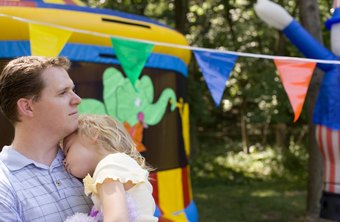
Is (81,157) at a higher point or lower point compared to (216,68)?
lower

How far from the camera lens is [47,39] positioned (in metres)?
3.28

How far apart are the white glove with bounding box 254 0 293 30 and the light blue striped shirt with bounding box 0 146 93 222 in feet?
8.72

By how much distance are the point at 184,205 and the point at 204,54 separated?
5.79 ft

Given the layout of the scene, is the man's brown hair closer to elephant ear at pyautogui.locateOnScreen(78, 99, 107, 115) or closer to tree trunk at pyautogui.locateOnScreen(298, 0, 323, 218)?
elephant ear at pyautogui.locateOnScreen(78, 99, 107, 115)

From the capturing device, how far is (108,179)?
1330 millimetres

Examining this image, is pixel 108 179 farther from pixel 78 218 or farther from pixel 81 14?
pixel 81 14

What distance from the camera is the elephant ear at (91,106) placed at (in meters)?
3.88

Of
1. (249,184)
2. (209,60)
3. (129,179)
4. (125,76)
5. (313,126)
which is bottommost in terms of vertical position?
(249,184)

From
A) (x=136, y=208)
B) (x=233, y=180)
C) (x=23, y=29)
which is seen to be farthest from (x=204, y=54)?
(x=233, y=180)

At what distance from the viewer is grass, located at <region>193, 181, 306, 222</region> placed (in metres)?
6.54

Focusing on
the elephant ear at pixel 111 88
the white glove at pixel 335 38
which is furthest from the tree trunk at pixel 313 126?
the elephant ear at pixel 111 88

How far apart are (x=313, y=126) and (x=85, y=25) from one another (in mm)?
3309

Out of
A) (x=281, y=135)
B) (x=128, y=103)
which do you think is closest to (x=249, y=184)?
(x=281, y=135)

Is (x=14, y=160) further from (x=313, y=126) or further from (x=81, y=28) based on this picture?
(x=313, y=126)
